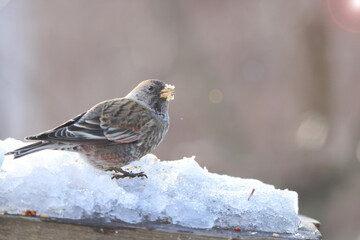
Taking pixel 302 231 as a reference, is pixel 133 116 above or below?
above

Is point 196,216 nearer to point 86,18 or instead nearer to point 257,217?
point 257,217

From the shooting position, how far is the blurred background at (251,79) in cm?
646

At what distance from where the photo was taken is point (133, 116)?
2605mm

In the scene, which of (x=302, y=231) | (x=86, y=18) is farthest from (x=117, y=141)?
(x=86, y=18)

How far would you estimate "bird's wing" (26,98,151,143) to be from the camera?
230 centimetres

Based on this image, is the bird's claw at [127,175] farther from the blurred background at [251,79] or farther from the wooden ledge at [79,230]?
the blurred background at [251,79]

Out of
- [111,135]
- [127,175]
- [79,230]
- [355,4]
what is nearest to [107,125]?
[111,135]

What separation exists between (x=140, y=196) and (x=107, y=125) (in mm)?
535

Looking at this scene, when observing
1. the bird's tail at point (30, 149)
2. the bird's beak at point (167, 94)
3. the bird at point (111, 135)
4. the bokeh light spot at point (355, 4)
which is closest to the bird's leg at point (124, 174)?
the bird at point (111, 135)

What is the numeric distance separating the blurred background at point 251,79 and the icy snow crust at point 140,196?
4326 mm

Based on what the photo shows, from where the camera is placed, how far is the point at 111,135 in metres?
2.44

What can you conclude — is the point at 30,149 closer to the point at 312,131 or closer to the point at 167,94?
the point at 167,94

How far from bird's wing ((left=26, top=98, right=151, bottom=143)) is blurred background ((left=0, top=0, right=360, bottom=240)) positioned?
446cm

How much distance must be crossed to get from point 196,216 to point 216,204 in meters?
0.17
